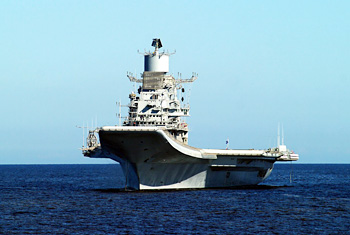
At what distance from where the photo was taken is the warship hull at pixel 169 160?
34.3m

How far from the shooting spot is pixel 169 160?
3684 cm

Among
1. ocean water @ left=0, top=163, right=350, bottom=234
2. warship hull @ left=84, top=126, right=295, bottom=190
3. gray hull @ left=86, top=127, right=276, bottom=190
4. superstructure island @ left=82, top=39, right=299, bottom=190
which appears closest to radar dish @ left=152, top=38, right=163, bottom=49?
superstructure island @ left=82, top=39, right=299, bottom=190

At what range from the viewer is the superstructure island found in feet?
115

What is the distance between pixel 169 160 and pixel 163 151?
4.49 ft

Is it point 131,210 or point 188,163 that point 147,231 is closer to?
point 131,210

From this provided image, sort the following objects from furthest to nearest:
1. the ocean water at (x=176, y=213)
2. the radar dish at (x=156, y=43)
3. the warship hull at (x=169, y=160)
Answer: the radar dish at (x=156, y=43) → the warship hull at (x=169, y=160) → the ocean water at (x=176, y=213)

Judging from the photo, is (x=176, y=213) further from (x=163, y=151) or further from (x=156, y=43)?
(x=156, y=43)

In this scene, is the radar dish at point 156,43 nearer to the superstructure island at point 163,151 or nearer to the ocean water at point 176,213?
the superstructure island at point 163,151

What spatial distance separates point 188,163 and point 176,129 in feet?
9.10

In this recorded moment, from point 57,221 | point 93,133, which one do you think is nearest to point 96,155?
point 93,133

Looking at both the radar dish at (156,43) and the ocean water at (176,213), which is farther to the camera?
the radar dish at (156,43)

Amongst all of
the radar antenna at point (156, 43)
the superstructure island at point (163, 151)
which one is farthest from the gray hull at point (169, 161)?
the radar antenna at point (156, 43)

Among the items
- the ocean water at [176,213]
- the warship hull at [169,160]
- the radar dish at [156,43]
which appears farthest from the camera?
the radar dish at [156,43]

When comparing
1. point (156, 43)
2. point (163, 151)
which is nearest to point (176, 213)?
point (163, 151)
